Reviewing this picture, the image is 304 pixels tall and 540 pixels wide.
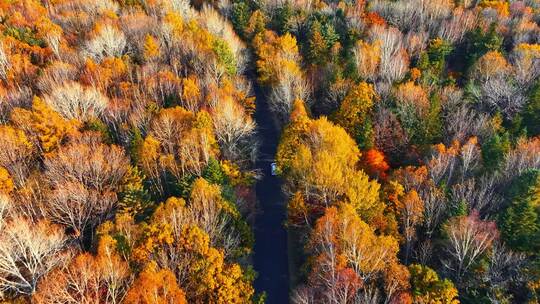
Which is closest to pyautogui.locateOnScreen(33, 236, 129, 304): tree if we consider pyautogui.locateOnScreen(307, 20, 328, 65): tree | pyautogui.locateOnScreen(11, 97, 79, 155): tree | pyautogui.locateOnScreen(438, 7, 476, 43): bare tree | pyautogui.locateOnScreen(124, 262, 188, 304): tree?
pyautogui.locateOnScreen(124, 262, 188, 304): tree

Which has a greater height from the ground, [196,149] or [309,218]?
[196,149]

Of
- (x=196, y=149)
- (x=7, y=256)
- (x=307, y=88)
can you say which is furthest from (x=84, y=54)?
(x=7, y=256)

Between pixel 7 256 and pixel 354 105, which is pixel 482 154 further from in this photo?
pixel 7 256

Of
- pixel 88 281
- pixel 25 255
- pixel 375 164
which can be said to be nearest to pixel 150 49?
pixel 375 164

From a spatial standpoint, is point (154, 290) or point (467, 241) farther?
point (467, 241)

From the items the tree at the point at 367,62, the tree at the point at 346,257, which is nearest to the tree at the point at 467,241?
the tree at the point at 346,257

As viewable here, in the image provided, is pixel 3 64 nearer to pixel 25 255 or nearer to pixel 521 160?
pixel 25 255
